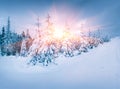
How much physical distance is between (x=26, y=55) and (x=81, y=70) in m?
3.32

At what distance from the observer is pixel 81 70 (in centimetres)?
848

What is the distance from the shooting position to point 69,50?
406 inches

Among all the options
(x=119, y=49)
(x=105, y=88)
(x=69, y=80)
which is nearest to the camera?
(x=105, y=88)

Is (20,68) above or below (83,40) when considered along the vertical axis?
below

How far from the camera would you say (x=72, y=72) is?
27.6 feet

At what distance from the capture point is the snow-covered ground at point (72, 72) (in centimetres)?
698

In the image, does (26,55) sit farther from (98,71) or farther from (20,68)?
(98,71)

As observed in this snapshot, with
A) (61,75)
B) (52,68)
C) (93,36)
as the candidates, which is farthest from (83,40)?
(61,75)

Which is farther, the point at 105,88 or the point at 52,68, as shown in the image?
the point at 52,68

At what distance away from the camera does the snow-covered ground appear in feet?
22.9

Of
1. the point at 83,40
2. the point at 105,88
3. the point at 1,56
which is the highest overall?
the point at 83,40

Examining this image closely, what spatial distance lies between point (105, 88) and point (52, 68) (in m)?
3.02

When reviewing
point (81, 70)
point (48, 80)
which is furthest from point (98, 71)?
point (48, 80)

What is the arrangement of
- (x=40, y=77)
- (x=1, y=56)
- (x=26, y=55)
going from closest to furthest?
(x=40, y=77), (x=26, y=55), (x=1, y=56)
